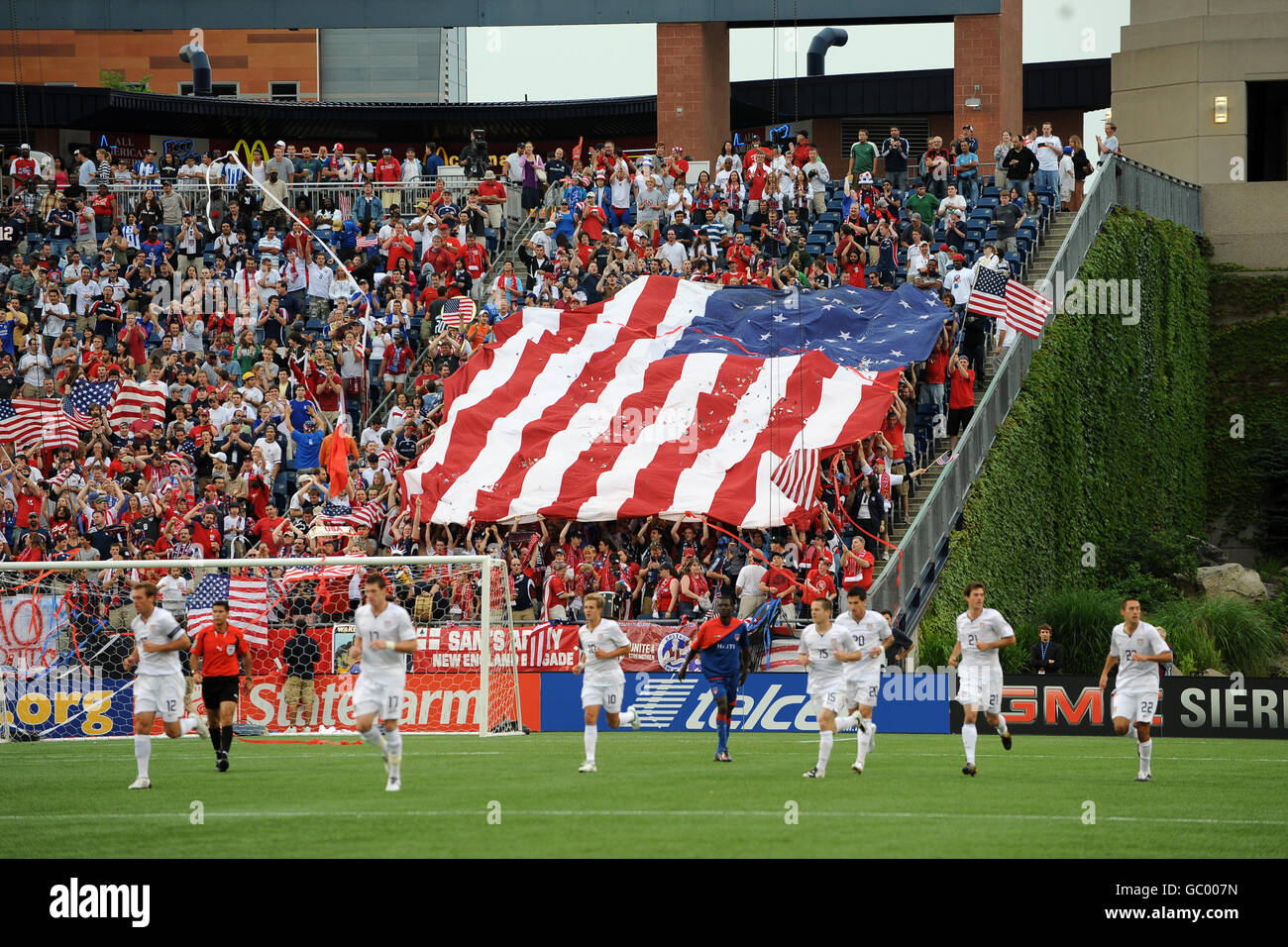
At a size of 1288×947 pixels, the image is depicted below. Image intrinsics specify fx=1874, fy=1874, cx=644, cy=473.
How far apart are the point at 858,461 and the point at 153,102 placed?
A: 92.8 ft

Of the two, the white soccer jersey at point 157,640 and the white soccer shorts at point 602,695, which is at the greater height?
the white soccer jersey at point 157,640

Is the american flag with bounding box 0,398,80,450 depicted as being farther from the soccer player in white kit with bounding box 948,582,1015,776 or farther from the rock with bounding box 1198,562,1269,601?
the rock with bounding box 1198,562,1269,601

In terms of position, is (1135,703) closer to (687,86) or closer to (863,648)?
(863,648)

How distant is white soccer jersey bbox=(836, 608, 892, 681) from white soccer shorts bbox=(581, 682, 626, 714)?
2465 mm

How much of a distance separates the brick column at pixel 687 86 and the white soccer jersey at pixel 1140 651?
993 inches

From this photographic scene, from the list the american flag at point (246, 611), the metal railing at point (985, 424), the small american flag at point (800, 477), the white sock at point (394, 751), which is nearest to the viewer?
the white sock at point (394, 751)

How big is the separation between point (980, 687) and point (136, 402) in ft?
58.9

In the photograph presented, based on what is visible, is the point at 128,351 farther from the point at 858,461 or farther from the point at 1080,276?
the point at 1080,276

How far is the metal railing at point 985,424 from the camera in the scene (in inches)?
1060

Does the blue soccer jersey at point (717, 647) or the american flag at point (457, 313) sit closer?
the blue soccer jersey at point (717, 647)

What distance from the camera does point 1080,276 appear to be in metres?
34.9

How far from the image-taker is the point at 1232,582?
123ft

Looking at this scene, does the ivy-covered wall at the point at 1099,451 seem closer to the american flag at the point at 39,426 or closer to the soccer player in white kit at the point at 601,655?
the soccer player in white kit at the point at 601,655

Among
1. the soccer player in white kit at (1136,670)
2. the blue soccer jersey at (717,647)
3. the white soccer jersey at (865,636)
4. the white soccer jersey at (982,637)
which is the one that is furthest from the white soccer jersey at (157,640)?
the soccer player in white kit at (1136,670)
